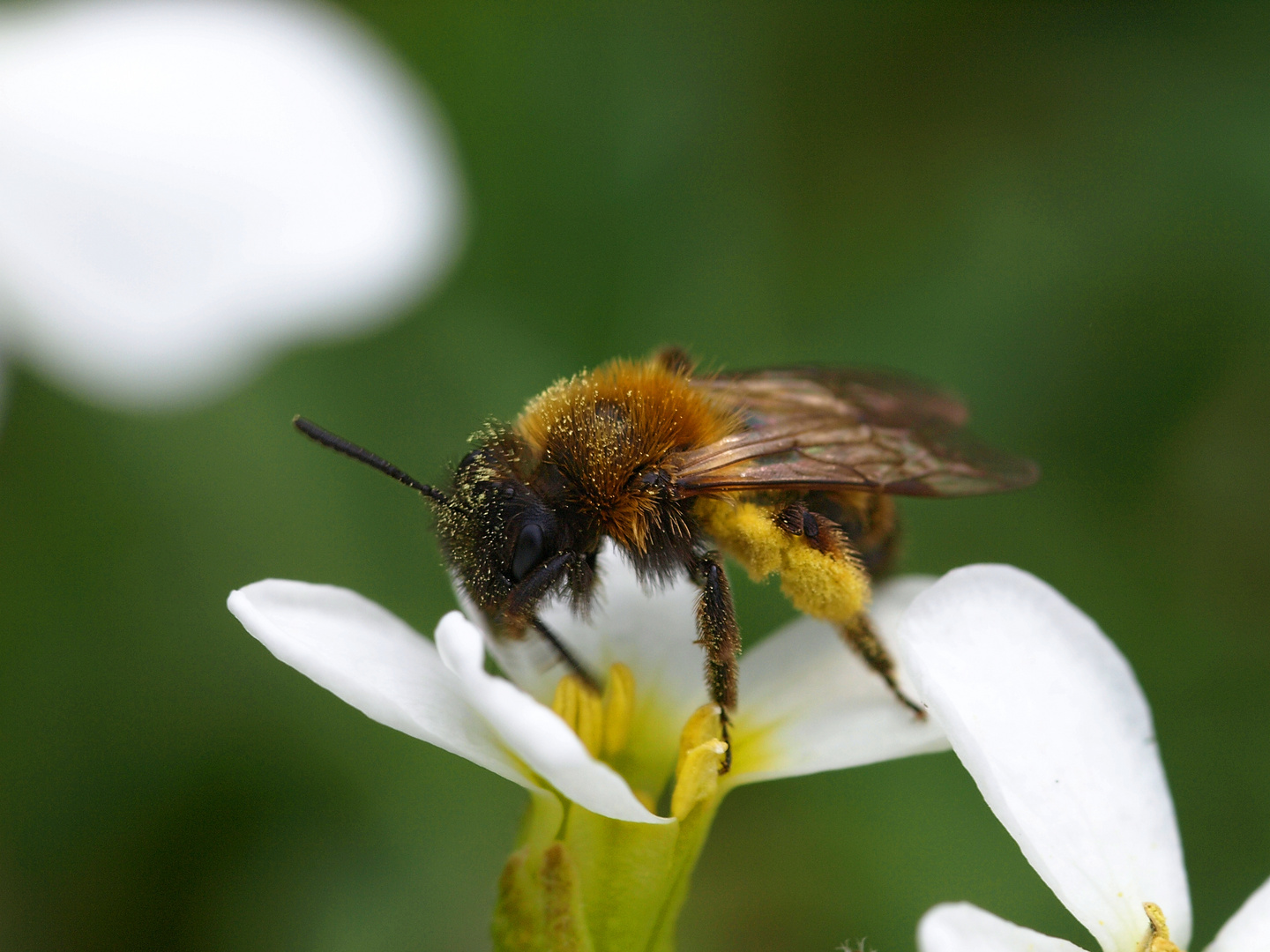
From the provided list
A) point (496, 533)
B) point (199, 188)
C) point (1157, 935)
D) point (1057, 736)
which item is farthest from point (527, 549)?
point (199, 188)

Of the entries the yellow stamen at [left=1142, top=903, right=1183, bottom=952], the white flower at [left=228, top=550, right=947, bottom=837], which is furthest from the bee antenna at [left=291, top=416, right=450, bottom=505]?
the yellow stamen at [left=1142, top=903, right=1183, bottom=952]

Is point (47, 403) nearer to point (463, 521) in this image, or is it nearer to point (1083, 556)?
point (463, 521)

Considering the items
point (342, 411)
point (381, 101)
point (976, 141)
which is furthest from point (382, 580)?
point (976, 141)

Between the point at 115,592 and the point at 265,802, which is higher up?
the point at 115,592

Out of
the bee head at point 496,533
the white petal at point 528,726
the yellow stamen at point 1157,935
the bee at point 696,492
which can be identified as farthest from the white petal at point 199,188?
the yellow stamen at point 1157,935

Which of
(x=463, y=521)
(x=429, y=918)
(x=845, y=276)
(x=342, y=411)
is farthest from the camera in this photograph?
(x=845, y=276)

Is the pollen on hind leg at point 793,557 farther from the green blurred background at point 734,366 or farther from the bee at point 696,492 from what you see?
the green blurred background at point 734,366
